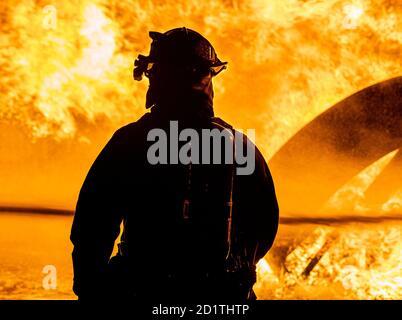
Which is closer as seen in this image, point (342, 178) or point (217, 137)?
point (217, 137)

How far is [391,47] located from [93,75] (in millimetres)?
1698

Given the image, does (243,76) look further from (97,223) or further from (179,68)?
(97,223)

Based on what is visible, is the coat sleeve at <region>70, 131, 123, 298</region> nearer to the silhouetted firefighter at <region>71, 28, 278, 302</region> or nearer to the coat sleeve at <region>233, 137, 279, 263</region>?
the silhouetted firefighter at <region>71, 28, 278, 302</region>

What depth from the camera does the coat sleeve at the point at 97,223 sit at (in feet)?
3.99

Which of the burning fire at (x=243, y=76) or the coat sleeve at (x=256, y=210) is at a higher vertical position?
the burning fire at (x=243, y=76)

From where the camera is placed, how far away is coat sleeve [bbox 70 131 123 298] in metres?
1.22

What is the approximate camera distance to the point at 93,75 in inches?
102

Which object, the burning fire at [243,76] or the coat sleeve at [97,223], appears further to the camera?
the burning fire at [243,76]

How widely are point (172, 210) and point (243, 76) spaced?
1575 millimetres

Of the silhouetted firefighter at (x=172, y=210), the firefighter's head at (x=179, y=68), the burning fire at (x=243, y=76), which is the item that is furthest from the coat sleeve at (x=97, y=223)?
the burning fire at (x=243, y=76)

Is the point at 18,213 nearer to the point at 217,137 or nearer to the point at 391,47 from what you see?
the point at 217,137

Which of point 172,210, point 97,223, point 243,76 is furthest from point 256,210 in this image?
point 243,76

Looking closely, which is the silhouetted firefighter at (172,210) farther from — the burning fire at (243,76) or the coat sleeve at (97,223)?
the burning fire at (243,76)
